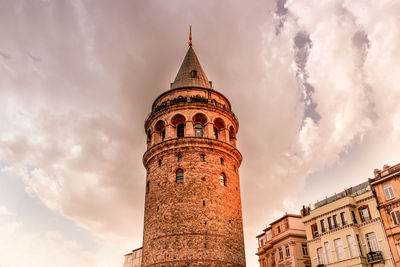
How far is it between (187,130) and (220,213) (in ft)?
29.6

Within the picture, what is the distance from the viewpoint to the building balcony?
26375 millimetres

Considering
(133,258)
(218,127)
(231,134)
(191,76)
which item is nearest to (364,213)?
(231,134)

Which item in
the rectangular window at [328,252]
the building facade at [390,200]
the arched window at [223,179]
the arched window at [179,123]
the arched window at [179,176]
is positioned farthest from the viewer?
the arched window at [179,123]

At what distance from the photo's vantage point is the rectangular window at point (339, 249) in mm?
29344

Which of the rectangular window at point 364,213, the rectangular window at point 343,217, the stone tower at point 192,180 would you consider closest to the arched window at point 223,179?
the stone tower at point 192,180

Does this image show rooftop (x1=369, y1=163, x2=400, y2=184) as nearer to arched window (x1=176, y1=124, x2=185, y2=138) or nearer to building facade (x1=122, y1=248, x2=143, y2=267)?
arched window (x1=176, y1=124, x2=185, y2=138)

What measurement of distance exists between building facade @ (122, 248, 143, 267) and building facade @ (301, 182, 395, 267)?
26.5m

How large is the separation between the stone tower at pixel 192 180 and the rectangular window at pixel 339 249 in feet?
27.1

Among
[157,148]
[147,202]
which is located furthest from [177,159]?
[147,202]

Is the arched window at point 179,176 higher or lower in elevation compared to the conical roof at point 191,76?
lower

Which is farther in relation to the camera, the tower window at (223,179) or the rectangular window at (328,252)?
the tower window at (223,179)

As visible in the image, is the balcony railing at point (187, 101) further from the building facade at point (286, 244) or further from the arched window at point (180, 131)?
the building facade at point (286, 244)

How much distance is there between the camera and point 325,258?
30938mm

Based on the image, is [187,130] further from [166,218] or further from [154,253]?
[154,253]
